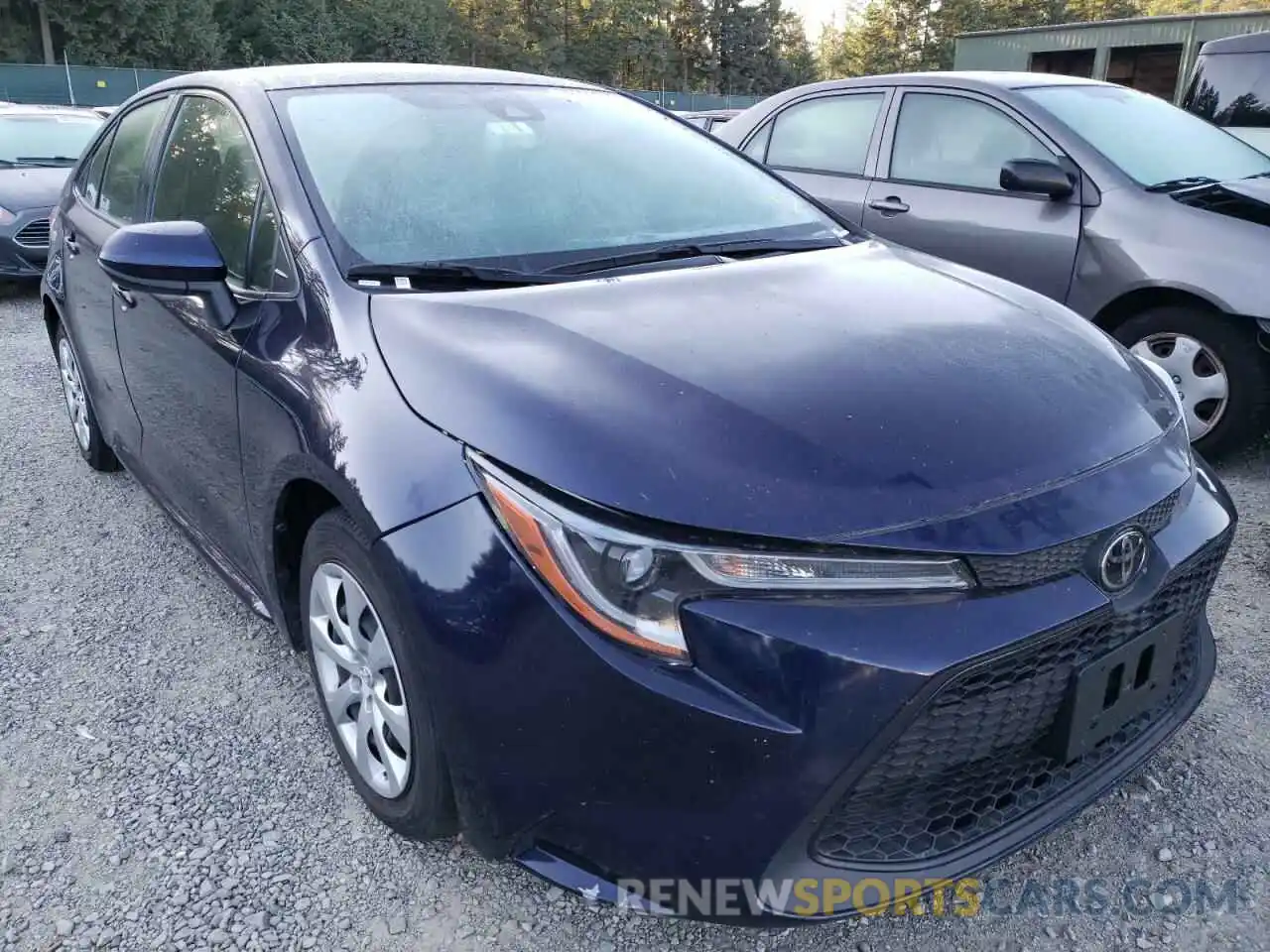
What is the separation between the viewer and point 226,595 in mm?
3016

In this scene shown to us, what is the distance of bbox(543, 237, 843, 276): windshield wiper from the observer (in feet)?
7.22

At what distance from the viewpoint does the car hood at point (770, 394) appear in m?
1.48

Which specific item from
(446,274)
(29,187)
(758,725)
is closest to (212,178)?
(446,274)

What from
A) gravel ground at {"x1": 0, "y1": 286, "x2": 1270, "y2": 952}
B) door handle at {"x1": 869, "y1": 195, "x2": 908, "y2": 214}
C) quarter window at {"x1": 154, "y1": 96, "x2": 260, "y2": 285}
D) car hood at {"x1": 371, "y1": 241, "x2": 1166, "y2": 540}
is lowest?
gravel ground at {"x1": 0, "y1": 286, "x2": 1270, "y2": 952}

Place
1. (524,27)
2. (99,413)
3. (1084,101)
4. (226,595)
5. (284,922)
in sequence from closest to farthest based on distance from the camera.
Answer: (284,922)
(226,595)
(99,413)
(1084,101)
(524,27)

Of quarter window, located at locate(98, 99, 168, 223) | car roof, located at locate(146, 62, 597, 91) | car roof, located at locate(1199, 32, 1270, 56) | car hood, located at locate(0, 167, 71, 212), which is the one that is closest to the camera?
car roof, located at locate(146, 62, 597, 91)

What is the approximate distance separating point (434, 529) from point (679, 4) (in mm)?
68955

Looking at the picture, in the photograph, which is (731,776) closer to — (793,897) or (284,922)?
(793,897)

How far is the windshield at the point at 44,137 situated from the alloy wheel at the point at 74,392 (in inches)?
206

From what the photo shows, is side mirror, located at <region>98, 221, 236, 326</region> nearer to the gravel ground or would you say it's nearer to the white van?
the gravel ground

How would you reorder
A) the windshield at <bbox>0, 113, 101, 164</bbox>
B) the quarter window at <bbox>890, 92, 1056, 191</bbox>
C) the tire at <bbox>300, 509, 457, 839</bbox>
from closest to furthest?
1. the tire at <bbox>300, 509, 457, 839</bbox>
2. the quarter window at <bbox>890, 92, 1056, 191</bbox>
3. the windshield at <bbox>0, 113, 101, 164</bbox>

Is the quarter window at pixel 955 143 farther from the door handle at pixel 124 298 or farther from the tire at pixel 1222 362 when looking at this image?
the door handle at pixel 124 298

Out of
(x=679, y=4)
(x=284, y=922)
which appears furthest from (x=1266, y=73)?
(x=679, y=4)

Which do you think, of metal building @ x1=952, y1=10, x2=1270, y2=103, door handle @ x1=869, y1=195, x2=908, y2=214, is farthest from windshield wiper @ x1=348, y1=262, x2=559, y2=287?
metal building @ x1=952, y1=10, x2=1270, y2=103
